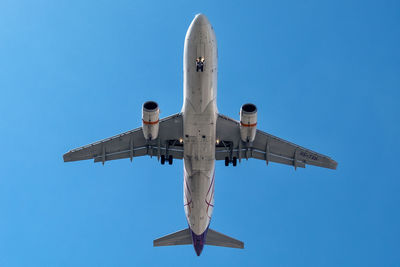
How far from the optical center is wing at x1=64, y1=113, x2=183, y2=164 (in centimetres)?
3206

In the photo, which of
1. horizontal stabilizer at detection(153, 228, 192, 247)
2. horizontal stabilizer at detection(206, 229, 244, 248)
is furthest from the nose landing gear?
horizontal stabilizer at detection(206, 229, 244, 248)

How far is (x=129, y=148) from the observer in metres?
32.8

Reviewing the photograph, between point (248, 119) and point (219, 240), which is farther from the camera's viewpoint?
point (219, 240)

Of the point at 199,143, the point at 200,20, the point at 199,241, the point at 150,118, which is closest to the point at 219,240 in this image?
the point at 199,241

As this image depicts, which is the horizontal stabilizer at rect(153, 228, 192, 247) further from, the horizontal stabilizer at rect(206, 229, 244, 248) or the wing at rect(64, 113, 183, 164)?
the wing at rect(64, 113, 183, 164)

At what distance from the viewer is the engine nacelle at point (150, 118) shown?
92.5ft

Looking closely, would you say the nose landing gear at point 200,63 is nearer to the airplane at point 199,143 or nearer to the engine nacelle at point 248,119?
the airplane at point 199,143

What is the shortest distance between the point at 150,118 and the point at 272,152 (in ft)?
31.0

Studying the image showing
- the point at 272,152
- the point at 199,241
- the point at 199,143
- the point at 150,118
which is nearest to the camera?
the point at 150,118

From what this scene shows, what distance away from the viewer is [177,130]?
3106cm

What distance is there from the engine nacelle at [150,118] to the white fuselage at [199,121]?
1.72 meters

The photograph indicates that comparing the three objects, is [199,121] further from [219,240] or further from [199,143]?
[219,240]

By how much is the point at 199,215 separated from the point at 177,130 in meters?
5.74

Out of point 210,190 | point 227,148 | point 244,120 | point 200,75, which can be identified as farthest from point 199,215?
point 200,75
